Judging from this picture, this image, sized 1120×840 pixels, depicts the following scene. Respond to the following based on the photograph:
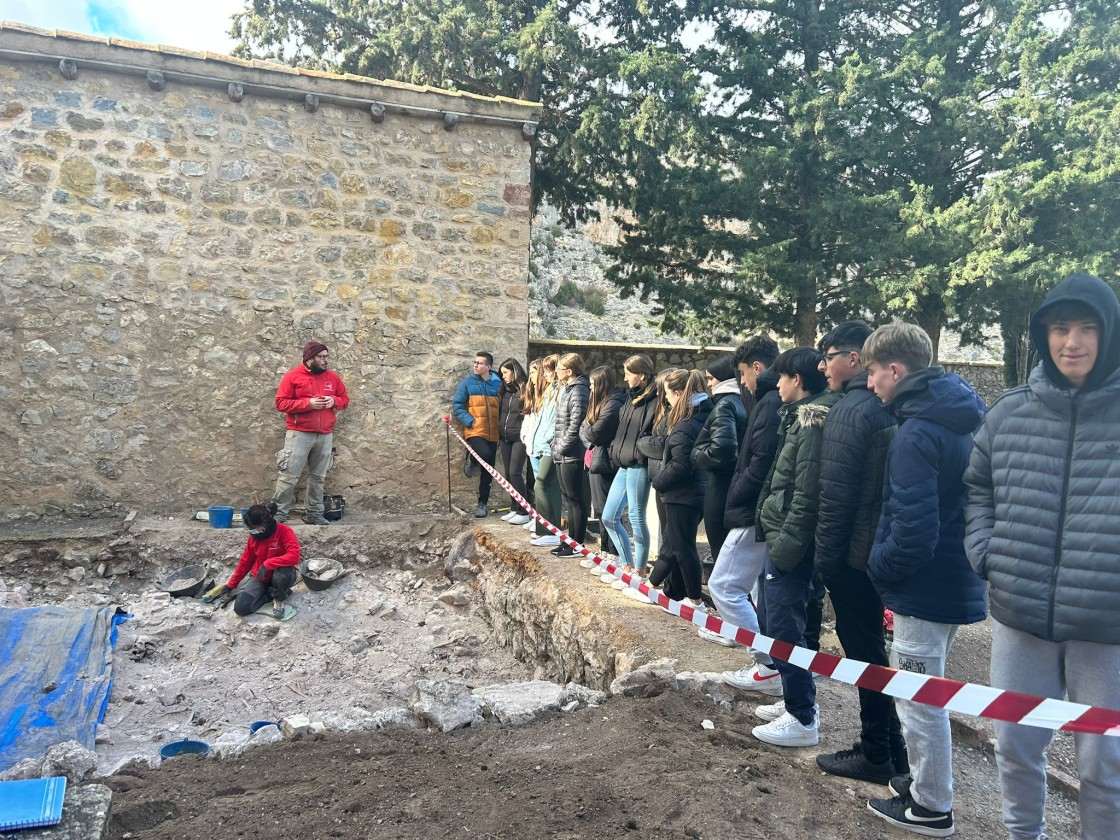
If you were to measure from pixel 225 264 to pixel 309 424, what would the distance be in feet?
5.63

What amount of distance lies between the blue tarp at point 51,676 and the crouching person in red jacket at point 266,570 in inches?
34.3

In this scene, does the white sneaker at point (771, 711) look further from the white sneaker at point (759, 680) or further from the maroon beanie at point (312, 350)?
the maroon beanie at point (312, 350)

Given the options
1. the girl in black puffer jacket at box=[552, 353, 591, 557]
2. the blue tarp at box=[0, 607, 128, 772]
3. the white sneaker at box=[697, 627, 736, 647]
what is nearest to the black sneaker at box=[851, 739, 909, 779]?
the white sneaker at box=[697, 627, 736, 647]

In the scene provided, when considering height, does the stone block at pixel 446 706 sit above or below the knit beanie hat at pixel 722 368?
below

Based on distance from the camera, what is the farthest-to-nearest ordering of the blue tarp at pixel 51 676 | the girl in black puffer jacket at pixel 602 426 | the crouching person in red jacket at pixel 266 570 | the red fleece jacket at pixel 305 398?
the red fleece jacket at pixel 305 398 < the crouching person in red jacket at pixel 266 570 < the girl in black puffer jacket at pixel 602 426 < the blue tarp at pixel 51 676

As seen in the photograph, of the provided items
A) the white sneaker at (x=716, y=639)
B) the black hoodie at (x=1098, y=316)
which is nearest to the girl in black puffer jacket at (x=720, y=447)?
the white sneaker at (x=716, y=639)

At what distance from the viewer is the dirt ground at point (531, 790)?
2.54 meters

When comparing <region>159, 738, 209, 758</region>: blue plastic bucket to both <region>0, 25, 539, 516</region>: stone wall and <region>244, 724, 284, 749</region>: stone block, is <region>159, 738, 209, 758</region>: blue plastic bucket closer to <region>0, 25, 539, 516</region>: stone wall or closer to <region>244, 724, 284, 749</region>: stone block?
<region>244, 724, 284, 749</region>: stone block

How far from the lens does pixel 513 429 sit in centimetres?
755

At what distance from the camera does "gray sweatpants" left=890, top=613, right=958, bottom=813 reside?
261 centimetres

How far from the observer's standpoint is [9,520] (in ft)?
23.0

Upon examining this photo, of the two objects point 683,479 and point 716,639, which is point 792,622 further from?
point 683,479

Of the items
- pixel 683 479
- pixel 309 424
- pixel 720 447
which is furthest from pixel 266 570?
pixel 720 447

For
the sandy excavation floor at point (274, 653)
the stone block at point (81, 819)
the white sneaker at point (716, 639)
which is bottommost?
the sandy excavation floor at point (274, 653)
